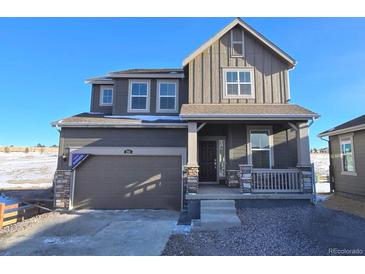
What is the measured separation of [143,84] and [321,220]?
8714mm

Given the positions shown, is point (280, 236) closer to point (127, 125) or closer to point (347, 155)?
point (127, 125)

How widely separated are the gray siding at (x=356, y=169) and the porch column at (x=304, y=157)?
3.28 m

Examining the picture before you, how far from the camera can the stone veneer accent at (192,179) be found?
7441 millimetres

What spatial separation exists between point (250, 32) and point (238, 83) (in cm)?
233

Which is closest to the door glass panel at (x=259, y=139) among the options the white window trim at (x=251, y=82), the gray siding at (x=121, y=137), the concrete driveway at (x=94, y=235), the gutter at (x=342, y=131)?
the white window trim at (x=251, y=82)

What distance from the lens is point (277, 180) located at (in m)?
7.99

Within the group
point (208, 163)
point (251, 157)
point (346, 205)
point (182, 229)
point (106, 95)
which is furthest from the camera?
point (106, 95)

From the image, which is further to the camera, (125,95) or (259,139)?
(125,95)

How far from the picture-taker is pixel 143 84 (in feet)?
34.8

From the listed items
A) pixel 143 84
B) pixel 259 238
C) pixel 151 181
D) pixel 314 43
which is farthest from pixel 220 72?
pixel 259 238

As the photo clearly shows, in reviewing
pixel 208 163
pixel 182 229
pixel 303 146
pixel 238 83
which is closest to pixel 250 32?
pixel 238 83

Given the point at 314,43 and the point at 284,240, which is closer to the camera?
the point at 284,240

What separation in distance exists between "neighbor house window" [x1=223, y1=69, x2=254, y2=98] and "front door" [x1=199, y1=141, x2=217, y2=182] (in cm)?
236
